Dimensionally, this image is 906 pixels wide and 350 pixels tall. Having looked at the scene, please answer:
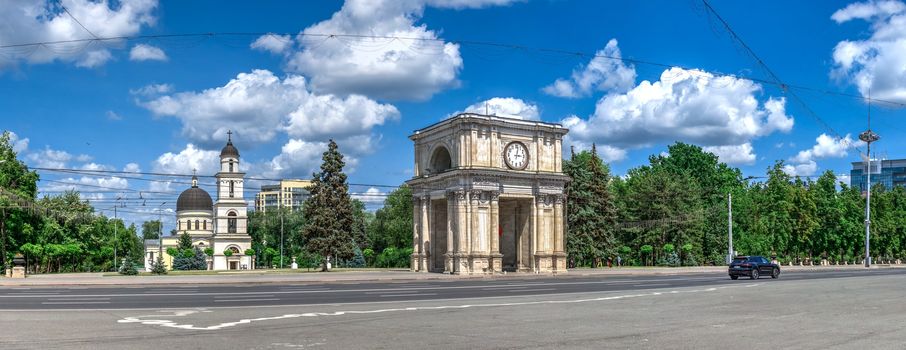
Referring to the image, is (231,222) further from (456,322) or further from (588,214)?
(456,322)

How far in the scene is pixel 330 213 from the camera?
6300cm

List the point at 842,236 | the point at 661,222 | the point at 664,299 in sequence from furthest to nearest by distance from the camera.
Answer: the point at 842,236
the point at 661,222
the point at 664,299

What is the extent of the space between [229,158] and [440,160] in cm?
6254

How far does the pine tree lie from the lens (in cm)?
6269

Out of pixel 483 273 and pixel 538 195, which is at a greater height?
pixel 538 195

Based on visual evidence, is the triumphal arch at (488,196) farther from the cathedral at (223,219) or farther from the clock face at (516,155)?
the cathedral at (223,219)

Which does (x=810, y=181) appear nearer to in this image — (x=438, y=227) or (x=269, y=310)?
(x=438, y=227)

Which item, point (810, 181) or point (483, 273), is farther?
point (810, 181)

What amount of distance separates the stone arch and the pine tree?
12405 millimetres

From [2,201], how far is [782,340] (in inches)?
2246

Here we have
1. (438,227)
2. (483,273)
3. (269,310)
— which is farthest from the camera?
(438,227)

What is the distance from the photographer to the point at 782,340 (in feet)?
45.3

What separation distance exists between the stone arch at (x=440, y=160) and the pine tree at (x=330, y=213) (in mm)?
12405

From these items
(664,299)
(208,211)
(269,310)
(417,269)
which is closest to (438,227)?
(417,269)
